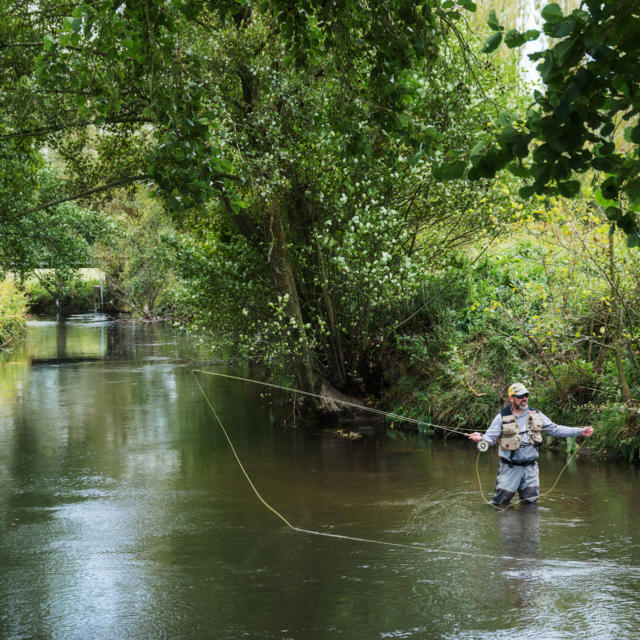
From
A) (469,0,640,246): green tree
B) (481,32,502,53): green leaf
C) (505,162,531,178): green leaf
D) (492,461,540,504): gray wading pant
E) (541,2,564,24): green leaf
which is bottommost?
(492,461,540,504): gray wading pant

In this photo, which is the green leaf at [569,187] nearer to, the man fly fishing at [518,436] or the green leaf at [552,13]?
the green leaf at [552,13]

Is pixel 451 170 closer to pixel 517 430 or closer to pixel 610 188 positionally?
pixel 610 188

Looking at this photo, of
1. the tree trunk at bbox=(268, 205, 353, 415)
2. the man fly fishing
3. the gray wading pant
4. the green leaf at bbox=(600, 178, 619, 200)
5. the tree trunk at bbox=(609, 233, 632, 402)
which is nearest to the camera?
the green leaf at bbox=(600, 178, 619, 200)

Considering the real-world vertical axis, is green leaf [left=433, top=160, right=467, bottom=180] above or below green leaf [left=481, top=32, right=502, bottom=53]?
below

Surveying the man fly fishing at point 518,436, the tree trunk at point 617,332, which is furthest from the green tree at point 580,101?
the tree trunk at point 617,332

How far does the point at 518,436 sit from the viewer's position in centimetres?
977

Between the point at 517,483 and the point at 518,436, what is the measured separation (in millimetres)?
756

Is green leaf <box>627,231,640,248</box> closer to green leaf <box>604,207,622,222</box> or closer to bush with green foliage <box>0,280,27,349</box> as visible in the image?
green leaf <box>604,207,622,222</box>

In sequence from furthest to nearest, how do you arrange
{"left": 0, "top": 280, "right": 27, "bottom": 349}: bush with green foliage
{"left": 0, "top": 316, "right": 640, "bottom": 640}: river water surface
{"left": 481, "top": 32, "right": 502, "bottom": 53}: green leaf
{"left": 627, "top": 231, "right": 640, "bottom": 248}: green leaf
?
{"left": 0, "top": 280, "right": 27, "bottom": 349}: bush with green foliage → {"left": 0, "top": 316, "right": 640, "bottom": 640}: river water surface → {"left": 481, "top": 32, "right": 502, "bottom": 53}: green leaf → {"left": 627, "top": 231, "right": 640, "bottom": 248}: green leaf

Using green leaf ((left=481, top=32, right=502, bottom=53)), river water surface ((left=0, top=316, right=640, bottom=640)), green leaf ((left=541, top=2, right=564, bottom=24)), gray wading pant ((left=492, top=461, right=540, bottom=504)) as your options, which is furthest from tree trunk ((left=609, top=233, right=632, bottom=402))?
green leaf ((left=541, top=2, right=564, bottom=24))

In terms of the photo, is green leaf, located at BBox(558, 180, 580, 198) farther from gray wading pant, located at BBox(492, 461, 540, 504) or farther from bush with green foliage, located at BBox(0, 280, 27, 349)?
bush with green foliage, located at BBox(0, 280, 27, 349)

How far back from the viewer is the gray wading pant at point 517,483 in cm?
1012

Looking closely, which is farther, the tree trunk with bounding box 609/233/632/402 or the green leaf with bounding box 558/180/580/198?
the tree trunk with bounding box 609/233/632/402

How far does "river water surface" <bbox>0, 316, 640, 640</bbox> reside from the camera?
6930 millimetres
